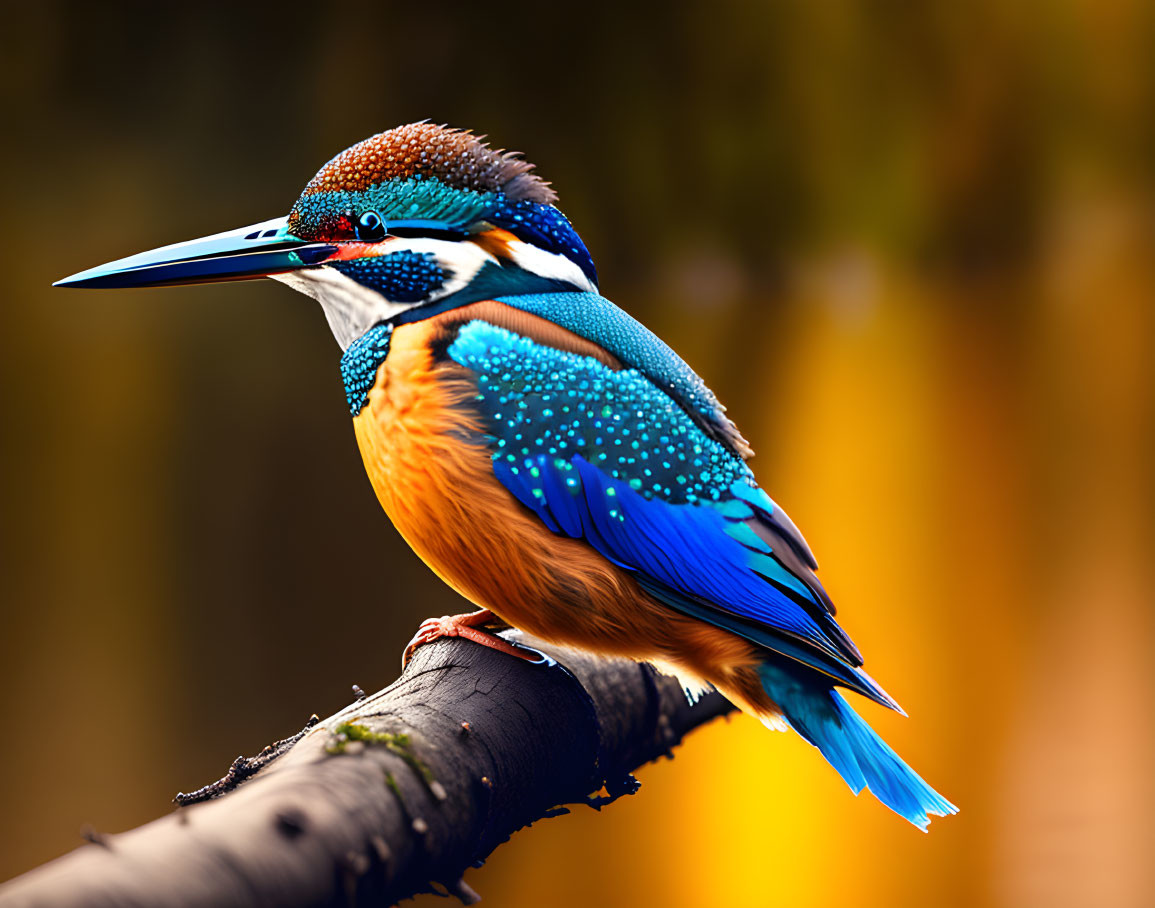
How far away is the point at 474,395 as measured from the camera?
101 cm

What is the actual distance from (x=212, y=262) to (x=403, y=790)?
0.59 m

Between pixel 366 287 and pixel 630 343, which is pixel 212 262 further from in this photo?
pixel 630 343

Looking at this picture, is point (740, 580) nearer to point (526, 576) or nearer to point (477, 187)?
point (526, 576)

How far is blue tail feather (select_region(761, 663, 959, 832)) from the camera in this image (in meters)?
1.00

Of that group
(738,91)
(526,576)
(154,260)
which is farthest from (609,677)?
(738,91)

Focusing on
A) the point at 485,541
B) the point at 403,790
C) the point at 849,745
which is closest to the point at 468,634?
the point at 485,541

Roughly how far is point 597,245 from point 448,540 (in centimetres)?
216

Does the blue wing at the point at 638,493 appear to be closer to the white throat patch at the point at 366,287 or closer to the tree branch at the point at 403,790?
the white throat patch at the point at 366,287

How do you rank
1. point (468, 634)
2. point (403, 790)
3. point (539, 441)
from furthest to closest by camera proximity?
point (468, 634)
point (539, 441)
point (403, 790)

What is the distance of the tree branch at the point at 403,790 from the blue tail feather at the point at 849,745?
0.76 ft

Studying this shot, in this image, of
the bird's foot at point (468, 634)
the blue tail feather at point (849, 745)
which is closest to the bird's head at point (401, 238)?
the bird's foot at point (468, 634)

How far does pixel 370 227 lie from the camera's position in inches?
42.0

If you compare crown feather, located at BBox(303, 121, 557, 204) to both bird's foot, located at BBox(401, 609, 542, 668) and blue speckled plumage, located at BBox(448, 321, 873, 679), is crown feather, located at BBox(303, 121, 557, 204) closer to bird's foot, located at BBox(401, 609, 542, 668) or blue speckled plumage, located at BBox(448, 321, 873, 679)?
blue speckled plumage, located at BBox(448, 321, 873, 679)

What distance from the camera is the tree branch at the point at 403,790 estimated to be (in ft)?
2.10
